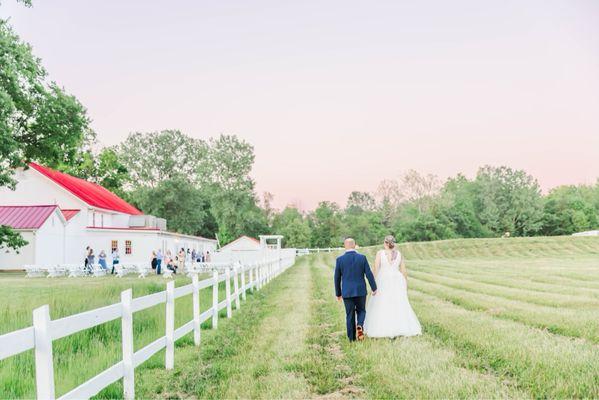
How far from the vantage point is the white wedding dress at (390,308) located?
10.7 metres

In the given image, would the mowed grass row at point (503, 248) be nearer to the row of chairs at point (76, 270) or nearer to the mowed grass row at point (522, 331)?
the row of chairs at point (76, 270)

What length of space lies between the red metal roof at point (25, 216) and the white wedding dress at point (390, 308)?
37587mm

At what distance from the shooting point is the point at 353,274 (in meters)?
10.9

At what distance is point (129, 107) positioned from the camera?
4788 cm

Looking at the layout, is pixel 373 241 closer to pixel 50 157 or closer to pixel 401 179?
pixel 401 179

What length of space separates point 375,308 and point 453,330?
1.60 metres

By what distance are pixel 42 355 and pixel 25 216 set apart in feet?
145

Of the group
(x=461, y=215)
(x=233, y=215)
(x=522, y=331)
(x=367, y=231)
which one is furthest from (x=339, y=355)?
(x=367, y=231)

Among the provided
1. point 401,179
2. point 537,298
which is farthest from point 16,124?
point 401,179

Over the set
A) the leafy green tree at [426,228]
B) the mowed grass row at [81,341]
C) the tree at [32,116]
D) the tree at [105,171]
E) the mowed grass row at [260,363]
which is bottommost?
the mowed grass row at [260,363]

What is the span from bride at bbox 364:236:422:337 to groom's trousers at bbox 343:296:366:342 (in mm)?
207

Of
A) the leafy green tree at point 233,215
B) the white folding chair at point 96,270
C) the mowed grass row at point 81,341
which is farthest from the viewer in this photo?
the leafy green tree at point 233,215

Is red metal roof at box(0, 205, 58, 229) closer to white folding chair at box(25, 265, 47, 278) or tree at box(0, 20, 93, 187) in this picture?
white folding chair at box(25, 265, 47, 278)

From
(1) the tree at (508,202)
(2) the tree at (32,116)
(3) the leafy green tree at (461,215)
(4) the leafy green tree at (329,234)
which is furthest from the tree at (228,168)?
(2) the tree at (32,116)
